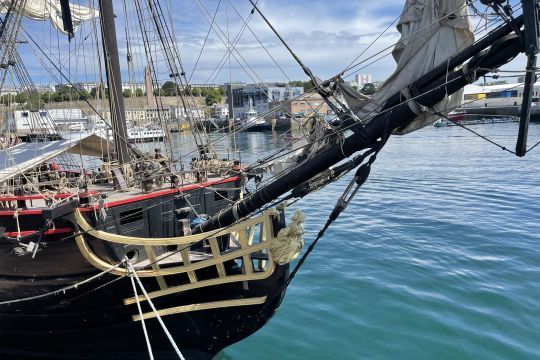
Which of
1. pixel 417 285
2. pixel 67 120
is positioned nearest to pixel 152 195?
pixel 417 285

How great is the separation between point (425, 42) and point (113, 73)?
6439 millimetres

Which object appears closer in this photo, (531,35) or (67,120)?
(531,35)

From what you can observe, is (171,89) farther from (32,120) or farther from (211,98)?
(211,98)

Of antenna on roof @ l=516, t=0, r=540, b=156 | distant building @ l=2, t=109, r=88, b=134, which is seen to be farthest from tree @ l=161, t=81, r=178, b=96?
antenna on roof @ l=516, t=0, r=540, b=156

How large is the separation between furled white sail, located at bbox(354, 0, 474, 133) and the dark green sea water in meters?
3.46

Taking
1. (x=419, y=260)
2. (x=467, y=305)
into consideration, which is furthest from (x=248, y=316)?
(x=419, y=260)

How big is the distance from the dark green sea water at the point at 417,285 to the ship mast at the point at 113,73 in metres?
2.95

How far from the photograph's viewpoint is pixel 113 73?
8.91 metres

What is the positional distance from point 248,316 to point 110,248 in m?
2.31

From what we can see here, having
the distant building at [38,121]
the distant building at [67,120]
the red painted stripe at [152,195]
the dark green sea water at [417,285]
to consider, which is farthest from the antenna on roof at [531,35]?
the distant building at [38,121]

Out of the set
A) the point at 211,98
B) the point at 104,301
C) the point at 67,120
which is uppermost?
the point at 211,98

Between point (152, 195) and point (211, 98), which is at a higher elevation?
point (211, 98)

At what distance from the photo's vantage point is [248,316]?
6656 mm

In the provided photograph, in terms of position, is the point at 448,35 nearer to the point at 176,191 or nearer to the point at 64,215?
the point at 176,191
